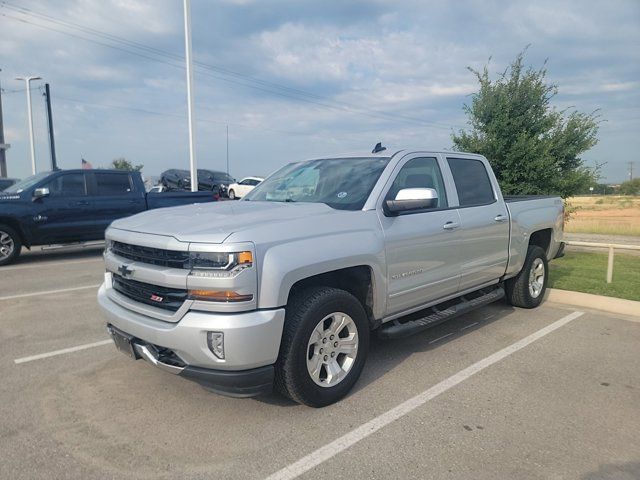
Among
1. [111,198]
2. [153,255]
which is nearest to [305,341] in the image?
[153,255]

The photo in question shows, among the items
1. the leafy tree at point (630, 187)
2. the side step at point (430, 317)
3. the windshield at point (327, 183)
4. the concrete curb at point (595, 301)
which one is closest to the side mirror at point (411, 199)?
the windshield at point (327, 183)

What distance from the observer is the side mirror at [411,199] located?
380 centimetres

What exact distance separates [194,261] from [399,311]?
1.94m

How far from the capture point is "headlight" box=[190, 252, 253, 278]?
2959mm

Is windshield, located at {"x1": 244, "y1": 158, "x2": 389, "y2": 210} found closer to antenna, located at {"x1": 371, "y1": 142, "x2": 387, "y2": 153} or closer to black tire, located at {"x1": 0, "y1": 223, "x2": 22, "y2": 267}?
antenna, located at {"x1": 371, "y1": 142, "x2": 387, "y2": 153}

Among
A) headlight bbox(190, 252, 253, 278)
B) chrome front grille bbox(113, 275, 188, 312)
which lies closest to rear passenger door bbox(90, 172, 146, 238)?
chrome front grille bbox(113, 275, 188, 312)

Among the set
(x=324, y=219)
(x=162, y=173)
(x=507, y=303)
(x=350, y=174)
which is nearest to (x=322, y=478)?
(x=324, y=219)

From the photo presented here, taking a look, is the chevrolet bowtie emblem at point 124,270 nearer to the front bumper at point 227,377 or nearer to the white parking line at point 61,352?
the front bumper at point 227,377

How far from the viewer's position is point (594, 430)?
327cm

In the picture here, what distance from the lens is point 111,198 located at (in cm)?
1106

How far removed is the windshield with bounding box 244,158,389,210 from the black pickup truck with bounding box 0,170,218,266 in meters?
7.10

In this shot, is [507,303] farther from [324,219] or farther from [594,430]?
[324,219]

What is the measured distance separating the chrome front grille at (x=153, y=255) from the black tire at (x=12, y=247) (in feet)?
24.8

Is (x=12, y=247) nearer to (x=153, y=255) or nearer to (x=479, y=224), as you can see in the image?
(x=153, y=255)
